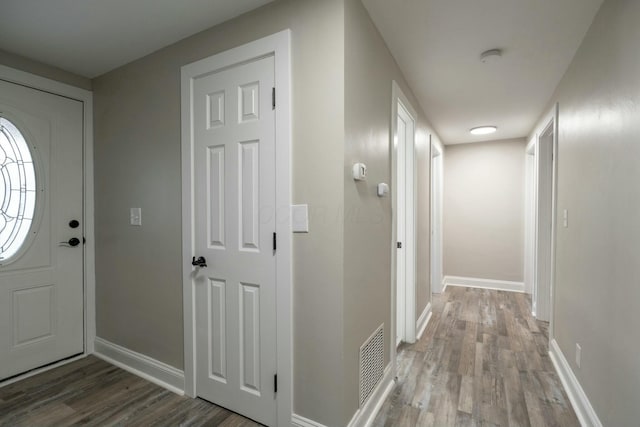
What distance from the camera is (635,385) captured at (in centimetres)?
129

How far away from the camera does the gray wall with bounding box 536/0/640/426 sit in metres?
1.35

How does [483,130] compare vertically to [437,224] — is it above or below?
above

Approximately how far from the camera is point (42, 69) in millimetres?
2428

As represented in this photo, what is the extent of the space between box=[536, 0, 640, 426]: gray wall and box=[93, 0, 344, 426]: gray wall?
50.3 inches

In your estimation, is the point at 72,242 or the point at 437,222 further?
the point at 437,222

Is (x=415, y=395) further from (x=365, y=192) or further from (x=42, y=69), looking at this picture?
(x=42, y=69)

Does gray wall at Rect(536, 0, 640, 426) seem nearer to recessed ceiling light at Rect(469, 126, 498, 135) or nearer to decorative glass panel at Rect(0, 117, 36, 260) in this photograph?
recessed ceiling light at Rect(469, 126, 498, 135)

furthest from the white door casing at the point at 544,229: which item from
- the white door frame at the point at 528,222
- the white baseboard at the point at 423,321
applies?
the white baseboard at the point at 423,321

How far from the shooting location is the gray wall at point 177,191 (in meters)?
1.53

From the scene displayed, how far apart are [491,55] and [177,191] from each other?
8.00 feet

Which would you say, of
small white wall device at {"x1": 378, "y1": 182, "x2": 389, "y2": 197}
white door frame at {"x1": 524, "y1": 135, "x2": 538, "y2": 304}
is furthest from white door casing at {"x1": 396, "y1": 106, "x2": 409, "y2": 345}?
white door frame at {"x1": 524, "y1": 135, "x2": 538, "y2": 304}

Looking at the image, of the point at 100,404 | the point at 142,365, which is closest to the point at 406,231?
the point at 142,365

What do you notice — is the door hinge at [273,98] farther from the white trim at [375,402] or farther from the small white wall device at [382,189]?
the white trim at [375,402]

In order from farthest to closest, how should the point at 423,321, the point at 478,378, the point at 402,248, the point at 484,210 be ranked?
the point at 484,210, the point at 423,321, the point at 402,248, the point at 478,378
